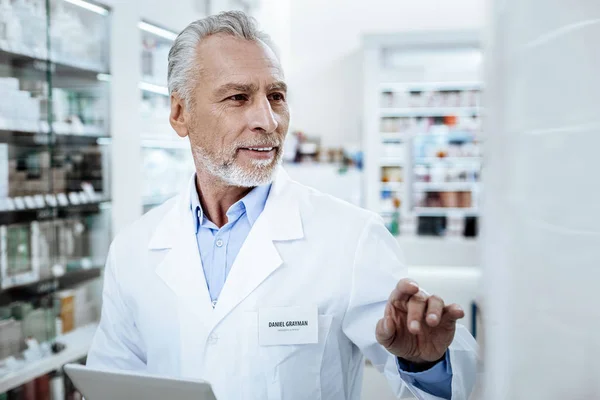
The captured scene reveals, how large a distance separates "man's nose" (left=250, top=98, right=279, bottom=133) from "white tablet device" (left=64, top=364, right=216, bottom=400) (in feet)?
2.15

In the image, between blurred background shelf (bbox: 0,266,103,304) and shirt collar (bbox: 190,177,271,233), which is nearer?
shirt collar (bbox: 190,177,271,233)

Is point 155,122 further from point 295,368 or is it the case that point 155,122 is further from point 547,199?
point 547,199

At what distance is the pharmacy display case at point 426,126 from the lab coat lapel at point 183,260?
21.9ft

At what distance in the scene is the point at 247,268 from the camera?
1393 mm

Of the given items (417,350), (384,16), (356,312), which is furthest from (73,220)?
(384,16)

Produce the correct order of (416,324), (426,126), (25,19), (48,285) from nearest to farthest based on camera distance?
(416,324)
(25,19)
(48,285)
(426,126)

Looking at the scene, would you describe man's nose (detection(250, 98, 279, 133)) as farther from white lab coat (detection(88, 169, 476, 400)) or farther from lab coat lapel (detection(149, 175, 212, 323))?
lab coat lapel (detection(149, 175, 212, 323))

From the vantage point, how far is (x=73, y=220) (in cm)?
312

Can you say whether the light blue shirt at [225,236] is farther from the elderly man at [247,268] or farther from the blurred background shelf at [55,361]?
the blurred background shelf at [55,361]

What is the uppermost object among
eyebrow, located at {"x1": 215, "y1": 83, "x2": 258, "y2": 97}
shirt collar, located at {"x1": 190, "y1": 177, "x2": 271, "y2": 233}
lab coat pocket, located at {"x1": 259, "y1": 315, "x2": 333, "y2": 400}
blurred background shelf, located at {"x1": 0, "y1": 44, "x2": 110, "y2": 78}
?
blurred background shelf, located at {"x1": 0, "y1": 44, "x2": 110, "y2": 78}

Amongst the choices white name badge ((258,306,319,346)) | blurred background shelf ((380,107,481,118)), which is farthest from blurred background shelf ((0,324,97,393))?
blurred background shelf ((380,107,481,118))

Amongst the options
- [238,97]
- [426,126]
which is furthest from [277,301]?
[426,126]

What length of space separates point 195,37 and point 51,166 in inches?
65.8

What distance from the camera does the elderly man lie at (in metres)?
1.36
